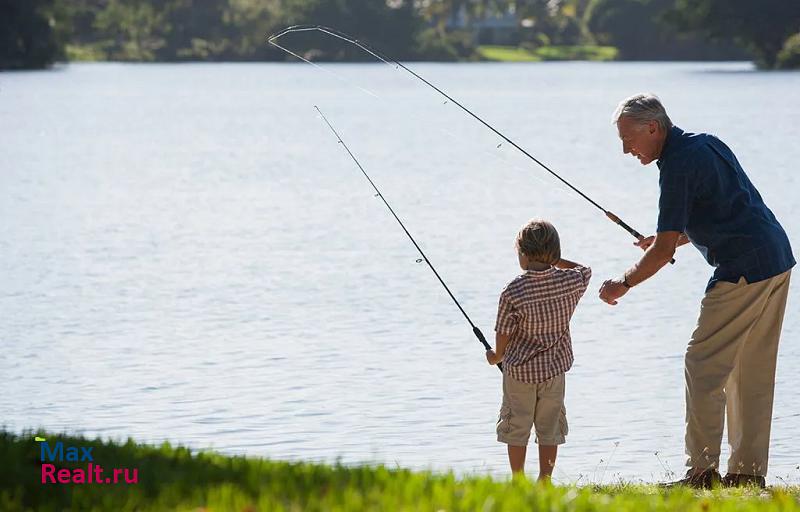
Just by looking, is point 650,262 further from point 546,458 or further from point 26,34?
point 26,34

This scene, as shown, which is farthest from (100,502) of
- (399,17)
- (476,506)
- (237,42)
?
(237,42)

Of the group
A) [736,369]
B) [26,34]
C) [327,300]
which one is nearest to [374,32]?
[26,34]

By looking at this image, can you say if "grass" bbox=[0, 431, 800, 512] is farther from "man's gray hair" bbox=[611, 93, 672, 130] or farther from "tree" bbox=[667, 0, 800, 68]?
"tree" bbox=[667, 0, 800, 68]

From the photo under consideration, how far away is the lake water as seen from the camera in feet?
29.3

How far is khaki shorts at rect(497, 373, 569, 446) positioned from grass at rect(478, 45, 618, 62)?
423ft

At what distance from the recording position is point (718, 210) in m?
6.05

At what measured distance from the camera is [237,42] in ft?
429

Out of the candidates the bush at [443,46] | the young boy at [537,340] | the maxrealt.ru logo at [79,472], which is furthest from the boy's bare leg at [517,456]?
the bush at [443,46]

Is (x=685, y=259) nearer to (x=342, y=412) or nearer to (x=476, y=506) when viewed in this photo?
(x=342, y=412)

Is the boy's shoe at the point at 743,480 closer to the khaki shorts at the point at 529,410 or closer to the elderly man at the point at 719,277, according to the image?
the elderly man at the point at 719,277

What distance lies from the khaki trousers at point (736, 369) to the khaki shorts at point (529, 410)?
547 mm

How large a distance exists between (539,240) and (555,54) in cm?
13503

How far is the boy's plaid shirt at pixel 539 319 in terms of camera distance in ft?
19.9

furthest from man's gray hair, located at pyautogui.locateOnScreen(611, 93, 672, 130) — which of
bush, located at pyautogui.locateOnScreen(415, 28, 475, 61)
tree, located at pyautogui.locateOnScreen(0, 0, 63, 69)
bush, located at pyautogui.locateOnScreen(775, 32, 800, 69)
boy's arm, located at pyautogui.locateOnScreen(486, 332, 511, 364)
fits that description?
bush, located at pyautogui.locateOnScreen(415, 28, 475, 61)
